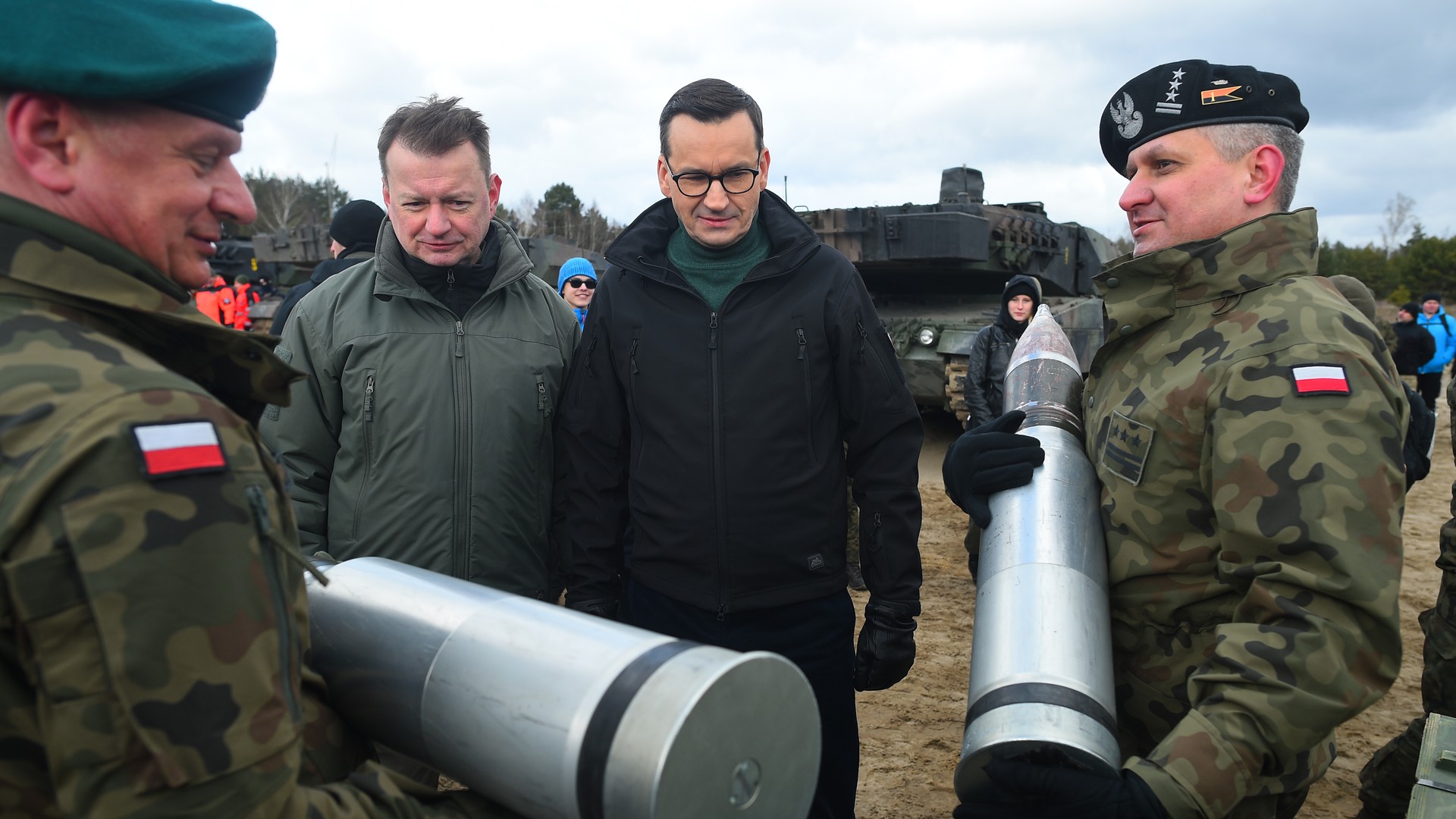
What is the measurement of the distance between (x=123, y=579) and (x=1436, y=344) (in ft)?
61.4

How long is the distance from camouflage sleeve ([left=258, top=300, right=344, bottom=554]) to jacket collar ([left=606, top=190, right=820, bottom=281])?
929 millimetres

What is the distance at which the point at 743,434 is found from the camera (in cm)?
280

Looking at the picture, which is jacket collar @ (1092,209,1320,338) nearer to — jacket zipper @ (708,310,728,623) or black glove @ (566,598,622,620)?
jacket zipper @ (708,310,728,623)

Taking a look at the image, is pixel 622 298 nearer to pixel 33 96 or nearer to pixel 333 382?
pixel 333 382

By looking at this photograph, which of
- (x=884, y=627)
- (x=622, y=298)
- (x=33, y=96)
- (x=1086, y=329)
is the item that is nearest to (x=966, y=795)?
(x=884, y=627)

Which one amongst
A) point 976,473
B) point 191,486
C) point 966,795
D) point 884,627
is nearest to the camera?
point 191,486

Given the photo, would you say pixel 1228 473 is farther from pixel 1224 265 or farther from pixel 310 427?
pixel 310 427

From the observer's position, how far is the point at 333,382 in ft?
9.45

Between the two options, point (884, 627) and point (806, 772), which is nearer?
point (806, 772)

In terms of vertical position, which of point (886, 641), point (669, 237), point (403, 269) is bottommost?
point (886, 641)

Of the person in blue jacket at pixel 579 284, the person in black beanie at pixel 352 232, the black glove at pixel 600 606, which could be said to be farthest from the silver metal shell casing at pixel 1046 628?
the person in blue jacket at pixel 579 284

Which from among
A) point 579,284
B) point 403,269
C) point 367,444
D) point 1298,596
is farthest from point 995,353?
point 1298,596

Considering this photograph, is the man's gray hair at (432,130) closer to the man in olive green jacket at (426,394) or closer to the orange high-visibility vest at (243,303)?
the man in olive green jacket at (426,394)

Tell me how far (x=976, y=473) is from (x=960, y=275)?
1050cm
